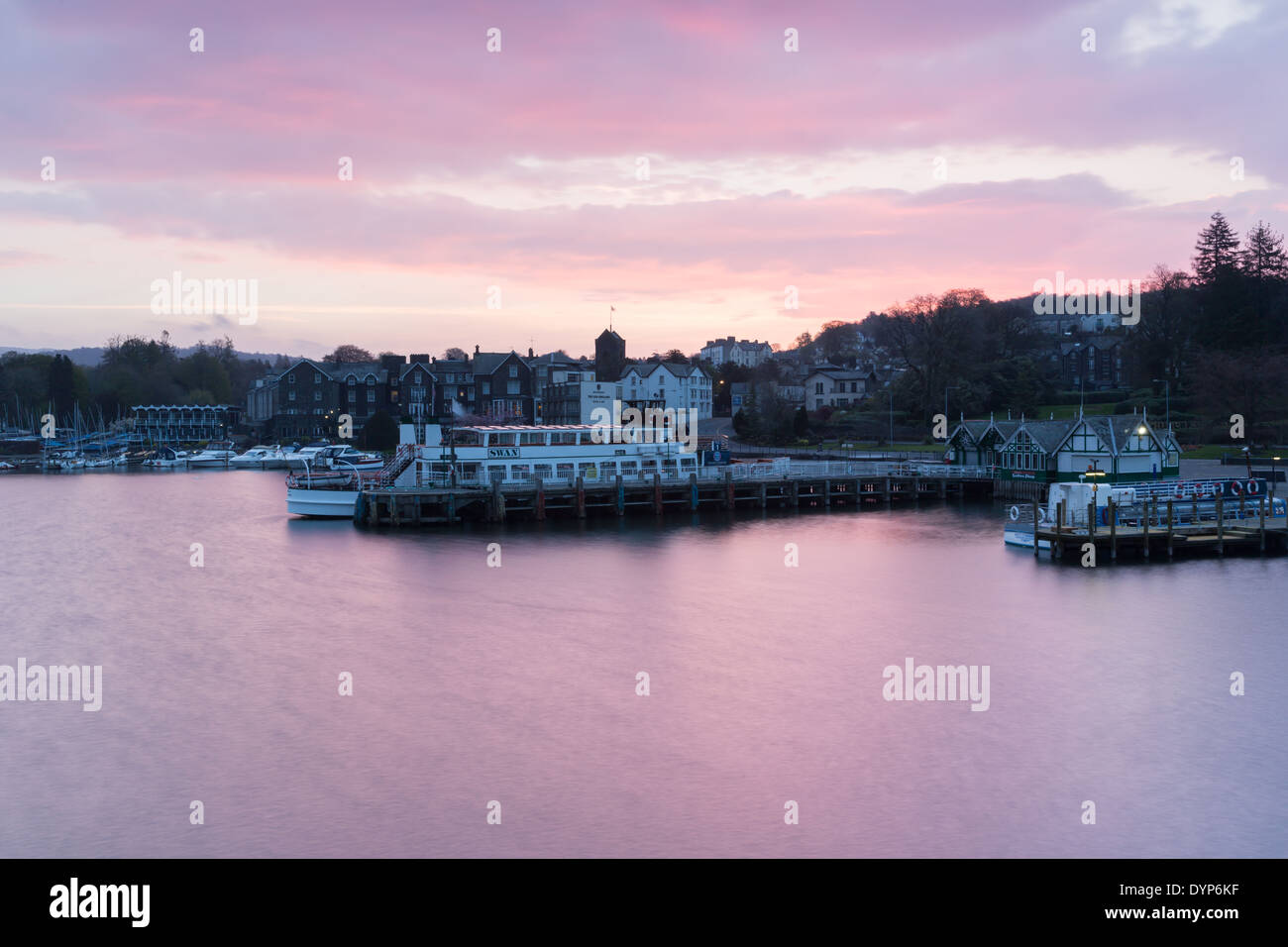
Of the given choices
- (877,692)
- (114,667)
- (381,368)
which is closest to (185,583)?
(114,667)

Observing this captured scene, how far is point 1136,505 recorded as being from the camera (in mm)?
43375

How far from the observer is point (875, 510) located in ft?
208

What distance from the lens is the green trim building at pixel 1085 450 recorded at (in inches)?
2388

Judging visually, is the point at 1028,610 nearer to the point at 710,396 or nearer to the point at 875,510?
the point at 875,510

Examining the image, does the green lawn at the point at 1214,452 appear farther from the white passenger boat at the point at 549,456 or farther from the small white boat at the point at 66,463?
the small white boat at the point at 66,463

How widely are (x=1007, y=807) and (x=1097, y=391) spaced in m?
103

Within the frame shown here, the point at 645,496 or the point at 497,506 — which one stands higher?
the point at 645,496

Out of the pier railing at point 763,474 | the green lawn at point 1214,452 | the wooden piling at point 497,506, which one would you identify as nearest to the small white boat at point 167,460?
the pier railing at point 763,474

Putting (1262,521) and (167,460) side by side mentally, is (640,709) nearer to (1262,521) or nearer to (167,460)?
(1262,521)

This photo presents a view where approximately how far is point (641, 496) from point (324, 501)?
16.5 meters

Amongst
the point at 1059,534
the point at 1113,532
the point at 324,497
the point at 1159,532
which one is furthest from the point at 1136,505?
the point at 324,497

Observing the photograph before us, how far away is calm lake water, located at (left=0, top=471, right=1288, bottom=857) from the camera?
60.7ft

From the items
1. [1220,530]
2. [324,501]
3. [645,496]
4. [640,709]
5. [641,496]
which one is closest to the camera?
[640,709]
